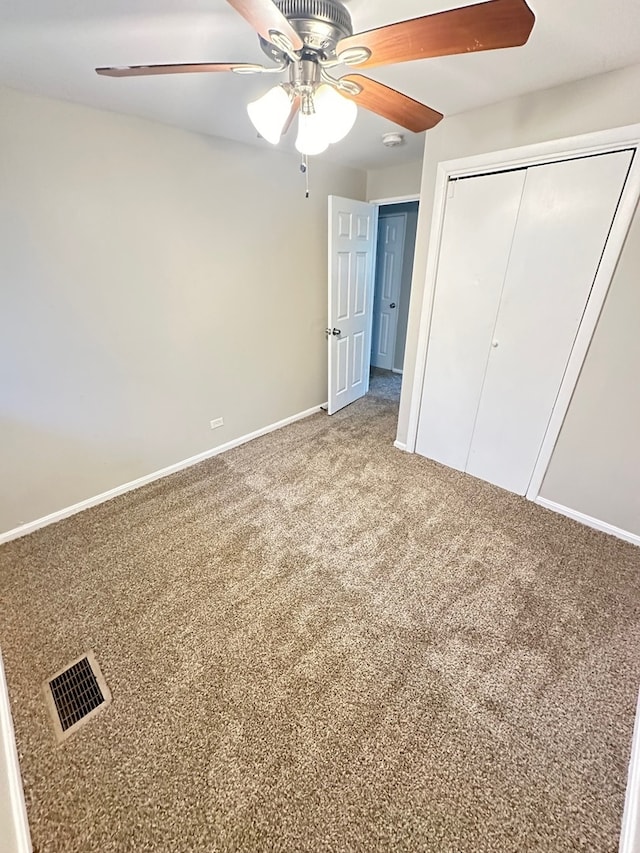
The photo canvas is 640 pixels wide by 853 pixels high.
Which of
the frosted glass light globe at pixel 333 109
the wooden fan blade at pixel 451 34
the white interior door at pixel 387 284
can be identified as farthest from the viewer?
the white interior door at pixel 387 284

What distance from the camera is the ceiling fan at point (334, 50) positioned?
78 cm

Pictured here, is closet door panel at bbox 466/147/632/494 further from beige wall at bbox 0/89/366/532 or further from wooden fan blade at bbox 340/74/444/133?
beige wall at bbox 0/89/366/532

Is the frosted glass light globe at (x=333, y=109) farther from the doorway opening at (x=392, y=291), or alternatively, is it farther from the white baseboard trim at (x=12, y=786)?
the doorway opening at (x=392, y=291)

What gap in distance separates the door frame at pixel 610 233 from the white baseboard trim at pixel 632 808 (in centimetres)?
143

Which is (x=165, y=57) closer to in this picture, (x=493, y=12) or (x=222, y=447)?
(x=493, y=12)

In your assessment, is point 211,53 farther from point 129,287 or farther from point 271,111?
point 129,287

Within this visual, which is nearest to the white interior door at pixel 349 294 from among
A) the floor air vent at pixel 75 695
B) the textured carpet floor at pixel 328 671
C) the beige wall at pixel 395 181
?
the beige wall at pixel 395 181

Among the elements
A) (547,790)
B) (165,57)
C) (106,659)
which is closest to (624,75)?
(165,57)

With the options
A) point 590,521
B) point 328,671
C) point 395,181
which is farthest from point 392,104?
point 590,521

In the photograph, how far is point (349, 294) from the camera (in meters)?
3.41

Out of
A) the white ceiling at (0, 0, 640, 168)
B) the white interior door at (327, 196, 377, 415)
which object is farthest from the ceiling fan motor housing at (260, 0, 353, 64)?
the white interior door at (327, 196, 377, 415)

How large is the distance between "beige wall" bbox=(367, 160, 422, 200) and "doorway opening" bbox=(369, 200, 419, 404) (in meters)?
0.86

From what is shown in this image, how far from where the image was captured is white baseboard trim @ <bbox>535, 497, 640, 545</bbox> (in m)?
2.05

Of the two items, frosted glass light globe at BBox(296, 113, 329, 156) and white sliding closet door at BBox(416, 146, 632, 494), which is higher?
frosted glass light globe at BBox(296, 113, 329, 156)
